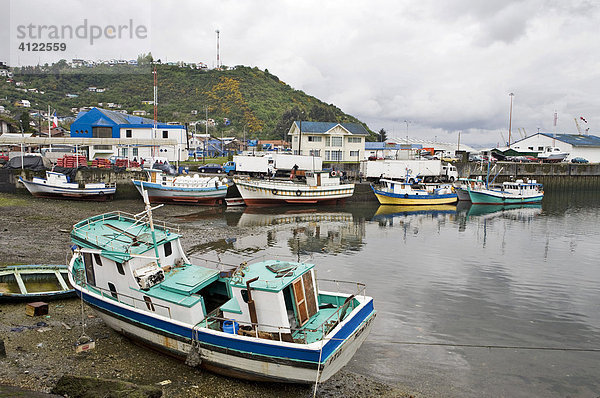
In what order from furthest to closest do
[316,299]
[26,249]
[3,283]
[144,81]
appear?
[144,81]
[26,249]
[3,283]
[316,299]

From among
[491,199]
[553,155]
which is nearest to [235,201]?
[491,199]

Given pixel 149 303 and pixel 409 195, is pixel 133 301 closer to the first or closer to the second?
pixel 149 303

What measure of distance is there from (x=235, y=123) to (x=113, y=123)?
5306cm

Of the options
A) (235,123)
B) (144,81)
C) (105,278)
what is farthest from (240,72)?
(105,278)

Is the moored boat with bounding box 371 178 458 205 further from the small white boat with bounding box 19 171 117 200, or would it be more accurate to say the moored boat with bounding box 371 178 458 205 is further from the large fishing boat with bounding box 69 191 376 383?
the large fishing boat with bounding box 69 191 376 383

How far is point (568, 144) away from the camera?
7738cm

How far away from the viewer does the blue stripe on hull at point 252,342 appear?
30.9ft

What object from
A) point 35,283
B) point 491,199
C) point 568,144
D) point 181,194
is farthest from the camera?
point 568,144

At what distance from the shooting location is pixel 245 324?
1061 cm

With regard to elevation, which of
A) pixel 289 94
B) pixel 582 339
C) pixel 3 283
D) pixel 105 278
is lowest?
pixel 582 339

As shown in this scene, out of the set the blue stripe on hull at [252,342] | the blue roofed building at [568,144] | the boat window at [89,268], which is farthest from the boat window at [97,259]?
the blue roofed building at [568,144]

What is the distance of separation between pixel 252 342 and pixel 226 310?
147 centimetres

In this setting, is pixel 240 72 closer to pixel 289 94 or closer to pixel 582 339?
pixel 289 94

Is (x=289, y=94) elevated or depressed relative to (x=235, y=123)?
elevated
